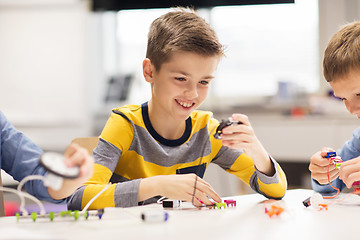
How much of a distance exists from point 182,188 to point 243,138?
194 mm

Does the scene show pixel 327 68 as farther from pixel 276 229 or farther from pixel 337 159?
pixel 276 229

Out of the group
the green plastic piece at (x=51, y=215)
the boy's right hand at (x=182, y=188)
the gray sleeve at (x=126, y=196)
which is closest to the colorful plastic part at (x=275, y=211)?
the boy's right hand at (x=182, y=188)

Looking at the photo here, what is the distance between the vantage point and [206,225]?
783 millimetres

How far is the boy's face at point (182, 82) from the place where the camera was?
120 cm

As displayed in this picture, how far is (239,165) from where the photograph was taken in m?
1.31

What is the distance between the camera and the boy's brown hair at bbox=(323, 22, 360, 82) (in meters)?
1.14

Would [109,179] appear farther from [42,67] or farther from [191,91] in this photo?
[42,67]

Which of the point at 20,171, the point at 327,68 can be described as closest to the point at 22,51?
the point at 20,171

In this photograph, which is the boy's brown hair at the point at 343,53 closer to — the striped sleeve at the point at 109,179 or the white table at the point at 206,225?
the white table at the point at 206,225

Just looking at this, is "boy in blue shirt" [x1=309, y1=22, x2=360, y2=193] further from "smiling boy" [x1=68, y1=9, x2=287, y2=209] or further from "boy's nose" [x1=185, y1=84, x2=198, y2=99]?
"boy's nose" [x1=185, y1=84, x2=198, y2=99]

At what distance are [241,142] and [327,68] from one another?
1.11 feet

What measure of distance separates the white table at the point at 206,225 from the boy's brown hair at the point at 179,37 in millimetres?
454

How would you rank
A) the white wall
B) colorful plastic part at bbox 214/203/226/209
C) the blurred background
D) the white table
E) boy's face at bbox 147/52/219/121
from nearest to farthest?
1. the white table
2. colorful plastic part at bbox 214/203/226/209
3. boy's face at bbox 147/52/219/121
4. the blurred background
5. the white wall

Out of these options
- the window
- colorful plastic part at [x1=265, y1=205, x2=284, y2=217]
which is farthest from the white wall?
colorful plastic part at [x1=265, y1=205, x2=284, y2=217]
